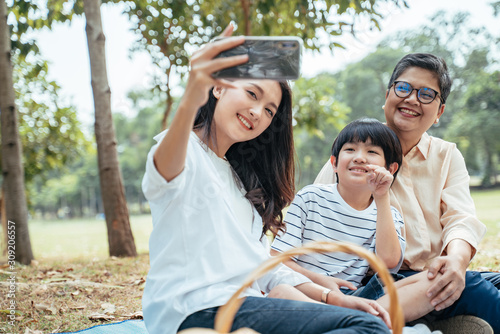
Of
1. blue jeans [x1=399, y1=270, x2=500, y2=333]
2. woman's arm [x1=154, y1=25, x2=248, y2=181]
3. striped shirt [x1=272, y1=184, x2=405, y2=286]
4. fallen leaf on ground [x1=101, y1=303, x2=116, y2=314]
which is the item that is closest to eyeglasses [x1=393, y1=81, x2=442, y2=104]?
striped shirt [x1=272, y1=184, x2=405, y2=286]

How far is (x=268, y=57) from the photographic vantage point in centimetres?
137

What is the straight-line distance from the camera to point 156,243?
1.57m

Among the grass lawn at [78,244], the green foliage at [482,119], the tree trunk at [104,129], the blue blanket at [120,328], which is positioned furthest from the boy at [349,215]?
the green foliage at [482,119]

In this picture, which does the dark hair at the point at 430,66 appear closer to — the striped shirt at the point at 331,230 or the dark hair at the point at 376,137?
the dark hair at the point at 376,137

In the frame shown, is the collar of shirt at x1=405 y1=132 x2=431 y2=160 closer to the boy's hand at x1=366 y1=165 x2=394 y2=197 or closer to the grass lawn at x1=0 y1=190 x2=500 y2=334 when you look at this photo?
the boy's hand at x1=366 y1=165 x2=394 y2=197

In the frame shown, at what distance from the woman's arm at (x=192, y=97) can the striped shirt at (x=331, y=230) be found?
2.94 feet

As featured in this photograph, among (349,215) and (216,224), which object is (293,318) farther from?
(349,215)

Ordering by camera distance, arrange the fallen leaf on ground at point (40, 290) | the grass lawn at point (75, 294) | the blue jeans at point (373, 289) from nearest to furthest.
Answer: the blue jeans at point (373, 289)
the grass lawn at point (75, 294)
the fallen leaf on ground at point (40, 290)

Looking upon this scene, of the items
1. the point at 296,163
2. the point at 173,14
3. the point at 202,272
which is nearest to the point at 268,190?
the point at 296,163

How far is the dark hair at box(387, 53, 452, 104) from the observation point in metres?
2.33

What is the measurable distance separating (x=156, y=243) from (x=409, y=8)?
4.00m

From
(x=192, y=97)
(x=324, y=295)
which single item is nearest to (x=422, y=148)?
(x=324, y=295)

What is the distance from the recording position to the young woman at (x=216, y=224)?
1361 millimetres

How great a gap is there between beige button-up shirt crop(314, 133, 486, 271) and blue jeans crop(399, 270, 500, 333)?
0.74ft
